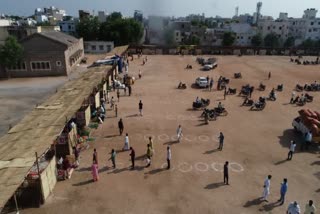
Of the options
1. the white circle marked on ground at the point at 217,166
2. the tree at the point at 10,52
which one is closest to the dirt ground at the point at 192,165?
the white circle marked on ground at the point at 217,166

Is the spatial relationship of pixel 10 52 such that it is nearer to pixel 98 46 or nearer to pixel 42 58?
pixel 42 58

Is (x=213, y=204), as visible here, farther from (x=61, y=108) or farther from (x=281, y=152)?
(x=61, y=108)

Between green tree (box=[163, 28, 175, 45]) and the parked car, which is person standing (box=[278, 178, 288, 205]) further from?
green tree (box=[163, 28, 175, 45])

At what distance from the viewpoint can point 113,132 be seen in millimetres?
22953

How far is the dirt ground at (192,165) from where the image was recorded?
1452cm

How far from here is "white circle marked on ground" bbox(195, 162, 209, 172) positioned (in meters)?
17.6

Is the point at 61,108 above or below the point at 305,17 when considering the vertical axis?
below

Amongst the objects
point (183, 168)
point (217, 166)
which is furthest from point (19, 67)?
point (217, 166)

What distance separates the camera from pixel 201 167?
17.8 meters

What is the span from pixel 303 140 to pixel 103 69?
23.9 m

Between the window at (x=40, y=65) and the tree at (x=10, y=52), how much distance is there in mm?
2136

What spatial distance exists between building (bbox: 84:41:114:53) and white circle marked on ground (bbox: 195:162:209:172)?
57205mm

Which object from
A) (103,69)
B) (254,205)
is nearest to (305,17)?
(103,69)

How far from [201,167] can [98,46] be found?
5902 centimetres
